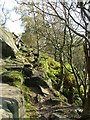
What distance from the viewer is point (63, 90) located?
14.8m

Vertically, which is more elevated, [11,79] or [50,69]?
[50,69]

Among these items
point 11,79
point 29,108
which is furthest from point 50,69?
point 29,108

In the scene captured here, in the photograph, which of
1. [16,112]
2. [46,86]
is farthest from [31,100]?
[16,112]

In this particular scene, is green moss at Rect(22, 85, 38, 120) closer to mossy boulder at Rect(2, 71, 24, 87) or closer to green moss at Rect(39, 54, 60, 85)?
mossy boulder at Rect(2, 71, 24, 87)

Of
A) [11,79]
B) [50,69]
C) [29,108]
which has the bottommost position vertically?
[29,108]

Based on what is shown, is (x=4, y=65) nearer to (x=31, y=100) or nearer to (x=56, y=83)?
(x=31, y=100)

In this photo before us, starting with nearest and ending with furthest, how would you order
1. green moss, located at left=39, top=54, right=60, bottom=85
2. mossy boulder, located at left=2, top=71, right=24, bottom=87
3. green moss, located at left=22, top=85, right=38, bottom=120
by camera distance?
1. green moss, located at left=22, top=85, right=38, bottom=120
2. mossy boulder, located at left=2, top=71, right=24, bottom=87
3. green moss, located at left=39, top=54, right=60, bottom=85

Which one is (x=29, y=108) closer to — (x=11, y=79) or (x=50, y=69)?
(x=11, y=79)

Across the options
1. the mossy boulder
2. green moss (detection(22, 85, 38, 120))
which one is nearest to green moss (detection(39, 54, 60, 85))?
green moss (detection(22, 85, 38, 120))

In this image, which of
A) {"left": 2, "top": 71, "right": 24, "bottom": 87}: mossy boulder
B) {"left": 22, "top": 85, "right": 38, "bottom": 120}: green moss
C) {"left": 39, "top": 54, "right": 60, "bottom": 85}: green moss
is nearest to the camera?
{"left": 22, "top": 85, "right": 38, "bottom": 120}: green moss

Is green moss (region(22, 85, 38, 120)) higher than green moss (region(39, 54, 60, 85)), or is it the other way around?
green moss (region(39, 54, 60, 85))

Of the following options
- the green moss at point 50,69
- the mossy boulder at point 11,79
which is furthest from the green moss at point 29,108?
the green moss at point 50,69

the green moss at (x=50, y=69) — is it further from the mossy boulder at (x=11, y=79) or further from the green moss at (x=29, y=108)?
the mossy boulder at (x=11, y=79)

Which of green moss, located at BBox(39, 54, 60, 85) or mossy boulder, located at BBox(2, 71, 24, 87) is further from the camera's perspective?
green moss, located at BBox(39, 54, 60, 85)
